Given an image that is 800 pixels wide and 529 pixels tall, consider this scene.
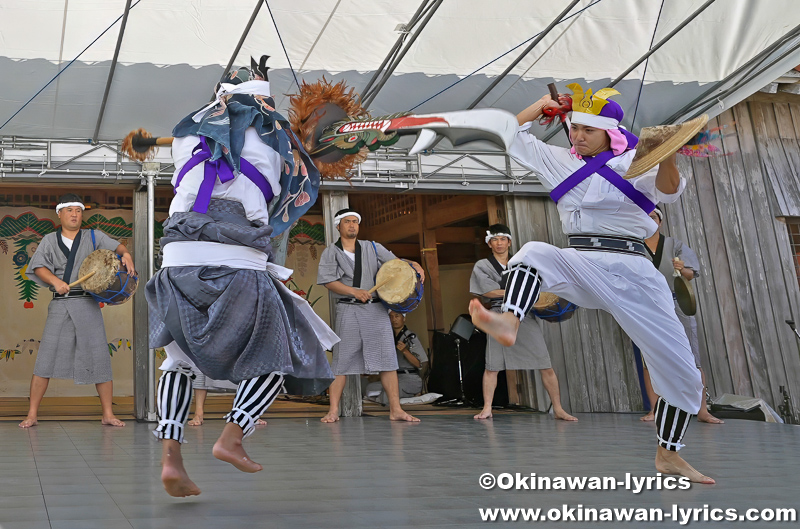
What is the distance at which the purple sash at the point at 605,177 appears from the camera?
2658mm

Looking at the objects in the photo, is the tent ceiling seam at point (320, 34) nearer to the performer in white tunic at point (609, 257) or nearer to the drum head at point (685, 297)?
the performer in white tunic at point (609, 257)

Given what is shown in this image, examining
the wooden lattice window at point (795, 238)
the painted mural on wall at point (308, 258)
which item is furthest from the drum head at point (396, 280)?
the wooden lattice window at point (795, 238)

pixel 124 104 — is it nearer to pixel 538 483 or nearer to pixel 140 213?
pixel 140 213

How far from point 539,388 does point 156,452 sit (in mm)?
3884

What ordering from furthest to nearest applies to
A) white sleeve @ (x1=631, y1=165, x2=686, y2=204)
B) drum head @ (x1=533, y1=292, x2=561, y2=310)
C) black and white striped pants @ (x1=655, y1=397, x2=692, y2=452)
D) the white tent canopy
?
drum head @ (x1=533, y1=292, x2=561, y2=310) < the white tent canopy < white sleeve @ (x1=631, y1=165, x2=686, y2=204) < black and white striped pants @ (x1=655, y1=397, x2=692, y2=452)

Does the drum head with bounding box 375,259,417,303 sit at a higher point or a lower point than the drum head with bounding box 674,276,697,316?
higher

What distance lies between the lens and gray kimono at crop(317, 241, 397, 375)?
541 cm

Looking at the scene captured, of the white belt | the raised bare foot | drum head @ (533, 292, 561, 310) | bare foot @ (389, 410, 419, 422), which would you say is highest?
drum head @ (533, 292, 561, 310)

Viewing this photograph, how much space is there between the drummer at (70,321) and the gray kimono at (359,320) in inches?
58.8

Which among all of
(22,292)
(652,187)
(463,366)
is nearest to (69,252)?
(22,292)

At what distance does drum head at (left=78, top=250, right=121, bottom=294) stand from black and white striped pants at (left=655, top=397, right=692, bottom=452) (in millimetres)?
3834

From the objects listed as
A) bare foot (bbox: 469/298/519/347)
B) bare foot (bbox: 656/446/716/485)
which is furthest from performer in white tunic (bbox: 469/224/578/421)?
bare foot (bbox: 469/298/519/347)

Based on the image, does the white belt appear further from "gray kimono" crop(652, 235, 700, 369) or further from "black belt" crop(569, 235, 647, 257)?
"gray kimono" crop(652, 235, 700, 369)

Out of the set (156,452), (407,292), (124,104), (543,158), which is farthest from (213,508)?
(124,104)
